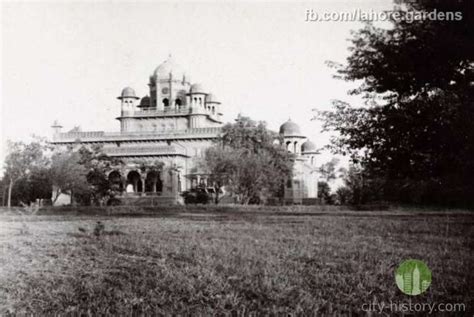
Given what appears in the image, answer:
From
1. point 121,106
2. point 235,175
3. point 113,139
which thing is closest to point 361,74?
point 235,175

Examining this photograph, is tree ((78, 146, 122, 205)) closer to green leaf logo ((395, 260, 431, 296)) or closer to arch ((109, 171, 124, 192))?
arch ((109, 171, 124, 192))

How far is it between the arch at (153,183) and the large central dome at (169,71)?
36.0 ft

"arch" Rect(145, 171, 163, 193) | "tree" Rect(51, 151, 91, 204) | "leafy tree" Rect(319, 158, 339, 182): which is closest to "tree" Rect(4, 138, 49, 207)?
"tree" Rect(51, 151, 91, 204)

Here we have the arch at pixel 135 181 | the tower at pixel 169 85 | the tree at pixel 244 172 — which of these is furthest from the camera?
the tower at pixel 169 85

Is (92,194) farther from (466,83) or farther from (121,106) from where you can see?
(466,83)

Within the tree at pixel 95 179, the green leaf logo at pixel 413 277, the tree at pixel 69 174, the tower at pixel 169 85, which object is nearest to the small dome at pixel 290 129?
the tower at pixel 169 85

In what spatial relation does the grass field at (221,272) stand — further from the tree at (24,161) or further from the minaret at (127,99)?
the minaret at (127,99)

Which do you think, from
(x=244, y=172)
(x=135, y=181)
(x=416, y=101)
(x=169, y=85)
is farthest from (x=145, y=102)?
(x=416, y=101)

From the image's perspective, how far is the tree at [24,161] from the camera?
23.9m

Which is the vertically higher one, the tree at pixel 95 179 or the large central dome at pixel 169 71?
the large central dome at pixel 169 71

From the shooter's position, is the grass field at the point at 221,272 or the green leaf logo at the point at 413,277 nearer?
the grass field at the point at 221,272

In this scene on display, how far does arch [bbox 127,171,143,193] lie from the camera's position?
40.7 metres

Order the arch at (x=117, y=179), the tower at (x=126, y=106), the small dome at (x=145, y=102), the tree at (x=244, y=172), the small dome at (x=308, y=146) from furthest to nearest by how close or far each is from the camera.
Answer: the small dome at (x=308, y=146) < the small dome at (x=145, y=102) < the tower at (x=126, y=106) < the arch at (x=117, y=179) < the tree at (x=244, y=172)

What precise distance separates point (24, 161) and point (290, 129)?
23795 millimetres
